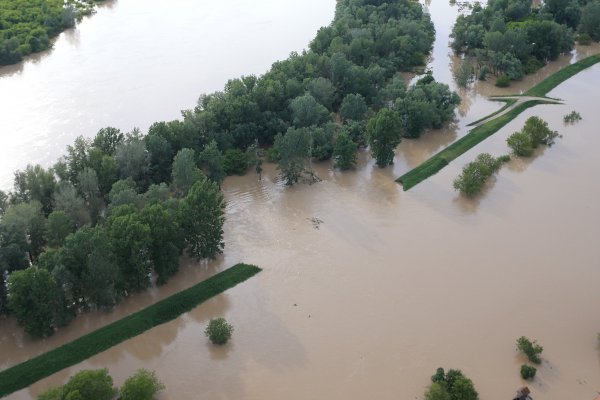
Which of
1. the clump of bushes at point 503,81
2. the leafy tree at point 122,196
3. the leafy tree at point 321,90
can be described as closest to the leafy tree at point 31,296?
the leafy tree at point 122,196

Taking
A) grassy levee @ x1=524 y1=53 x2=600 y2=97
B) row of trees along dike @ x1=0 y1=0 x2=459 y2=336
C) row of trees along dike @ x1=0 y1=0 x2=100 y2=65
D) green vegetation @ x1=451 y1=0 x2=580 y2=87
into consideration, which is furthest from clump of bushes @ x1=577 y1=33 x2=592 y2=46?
row of trees along dike @ x1=0 y1=0 x2=100 y2=65

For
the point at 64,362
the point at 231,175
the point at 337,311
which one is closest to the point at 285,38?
the point at 231,175

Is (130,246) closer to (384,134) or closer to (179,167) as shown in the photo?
(179,167)

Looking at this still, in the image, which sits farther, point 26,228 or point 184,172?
point 184,172

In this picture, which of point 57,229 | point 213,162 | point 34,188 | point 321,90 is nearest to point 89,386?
point 57,229

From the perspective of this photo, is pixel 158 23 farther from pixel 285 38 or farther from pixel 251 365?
pixel 251 365

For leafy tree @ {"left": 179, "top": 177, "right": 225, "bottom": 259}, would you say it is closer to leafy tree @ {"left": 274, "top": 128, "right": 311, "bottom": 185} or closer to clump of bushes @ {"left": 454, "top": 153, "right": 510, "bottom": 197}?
leafy tree @ {"left": 274, "top": 128, "right": 311, "bottom": 185}

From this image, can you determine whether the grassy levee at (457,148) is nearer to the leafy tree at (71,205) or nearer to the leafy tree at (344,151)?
the leafy tree at (344,151)
